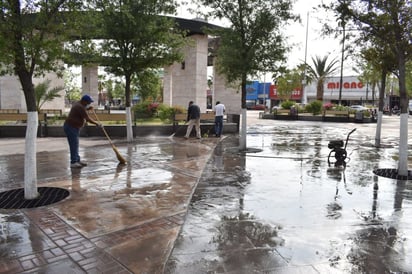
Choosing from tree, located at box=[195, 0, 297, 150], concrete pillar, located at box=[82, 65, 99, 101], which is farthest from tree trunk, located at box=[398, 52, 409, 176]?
concrete pillar, located at box=[82, 65, 99, 101]

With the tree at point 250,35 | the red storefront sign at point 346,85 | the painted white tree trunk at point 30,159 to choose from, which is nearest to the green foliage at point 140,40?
the tree at point 250,35

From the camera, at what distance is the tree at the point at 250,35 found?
11.2 m

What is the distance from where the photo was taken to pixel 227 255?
3.96m

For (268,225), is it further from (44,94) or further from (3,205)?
(44,94)

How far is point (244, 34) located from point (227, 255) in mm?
8826

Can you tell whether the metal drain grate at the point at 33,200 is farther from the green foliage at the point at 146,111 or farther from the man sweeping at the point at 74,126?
the green foliage at the point at 146,111

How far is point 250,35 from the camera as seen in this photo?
449 inches

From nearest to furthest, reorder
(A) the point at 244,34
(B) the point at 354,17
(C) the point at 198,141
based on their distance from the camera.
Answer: (B) the point at 354,17, (A) the point at 244,34, (C) the point at 198,141

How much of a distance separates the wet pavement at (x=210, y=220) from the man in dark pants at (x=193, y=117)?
559 centimetres

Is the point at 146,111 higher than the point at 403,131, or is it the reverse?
the point at 146,111

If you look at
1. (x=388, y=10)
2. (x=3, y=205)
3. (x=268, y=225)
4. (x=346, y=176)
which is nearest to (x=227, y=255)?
(x=268, y=225)

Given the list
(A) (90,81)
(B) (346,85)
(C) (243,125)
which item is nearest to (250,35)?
(C) (243,125)

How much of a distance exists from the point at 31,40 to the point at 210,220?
12.6 feet

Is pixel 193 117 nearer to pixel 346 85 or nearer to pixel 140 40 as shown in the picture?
pixel 140 40
